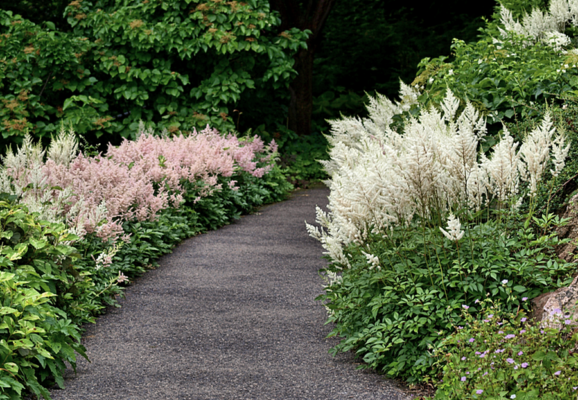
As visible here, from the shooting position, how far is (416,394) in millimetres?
3611

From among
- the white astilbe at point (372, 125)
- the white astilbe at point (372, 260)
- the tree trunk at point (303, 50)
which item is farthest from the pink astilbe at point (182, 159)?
the tree trunk at point (303, 50)

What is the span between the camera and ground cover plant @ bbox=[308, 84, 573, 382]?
3639 millimetres

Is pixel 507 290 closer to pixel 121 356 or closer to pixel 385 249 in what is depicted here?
pixel 385 249

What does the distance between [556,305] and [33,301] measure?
2.98 m

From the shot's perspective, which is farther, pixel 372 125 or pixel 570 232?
pixel 372 125

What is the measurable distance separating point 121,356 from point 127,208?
2584mm

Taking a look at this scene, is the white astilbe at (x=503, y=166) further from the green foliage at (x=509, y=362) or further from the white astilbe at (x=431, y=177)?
the green foliage at (x=509, y=362)

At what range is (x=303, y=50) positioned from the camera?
539 inches

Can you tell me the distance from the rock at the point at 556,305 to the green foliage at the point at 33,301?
275 centimetres

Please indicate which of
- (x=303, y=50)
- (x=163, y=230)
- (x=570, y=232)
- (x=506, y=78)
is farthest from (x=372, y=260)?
(x=303, y=50)

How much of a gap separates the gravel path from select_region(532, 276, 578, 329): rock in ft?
3.11

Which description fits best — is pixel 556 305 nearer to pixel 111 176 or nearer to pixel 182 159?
pixel 111 176

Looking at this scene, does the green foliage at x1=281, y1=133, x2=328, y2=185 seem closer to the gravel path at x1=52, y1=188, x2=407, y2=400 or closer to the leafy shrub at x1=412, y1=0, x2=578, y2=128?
the leafy shrub at x1=412, y1=0, x2=578, y2=128

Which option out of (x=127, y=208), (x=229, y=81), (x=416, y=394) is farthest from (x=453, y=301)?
(x=229, y=81)
